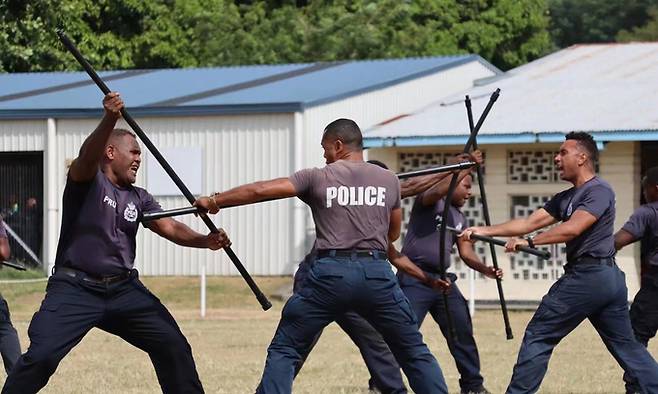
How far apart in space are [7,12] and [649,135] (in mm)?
10962

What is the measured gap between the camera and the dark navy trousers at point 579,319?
35.6 ft

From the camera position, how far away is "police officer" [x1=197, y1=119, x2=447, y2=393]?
31.6 ft

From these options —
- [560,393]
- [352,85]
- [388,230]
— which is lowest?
[560,393]

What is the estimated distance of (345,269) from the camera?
31.6 feet

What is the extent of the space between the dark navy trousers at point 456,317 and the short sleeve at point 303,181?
3.29 m

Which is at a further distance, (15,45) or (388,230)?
(15,45)

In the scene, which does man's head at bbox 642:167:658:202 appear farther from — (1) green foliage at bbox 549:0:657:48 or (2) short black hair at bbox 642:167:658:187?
(1) green foliage at bbox 549:0:657:48

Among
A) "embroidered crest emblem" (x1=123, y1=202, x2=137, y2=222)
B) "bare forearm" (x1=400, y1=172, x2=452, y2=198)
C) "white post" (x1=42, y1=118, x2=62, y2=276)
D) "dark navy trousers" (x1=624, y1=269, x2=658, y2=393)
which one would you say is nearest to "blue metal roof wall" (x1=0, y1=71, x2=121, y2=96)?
"white post" (x1=42, y1=118, x2=62, y2=276)

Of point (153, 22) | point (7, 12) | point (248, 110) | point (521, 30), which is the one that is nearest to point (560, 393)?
point (7, 12)

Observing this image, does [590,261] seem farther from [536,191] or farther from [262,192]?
[536,191]

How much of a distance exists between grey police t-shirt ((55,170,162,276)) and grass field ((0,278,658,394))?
3744 millimetres

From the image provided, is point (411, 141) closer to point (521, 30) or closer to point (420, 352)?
point (420, 352)

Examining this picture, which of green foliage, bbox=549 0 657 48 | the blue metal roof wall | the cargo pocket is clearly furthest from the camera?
green foliage, bbox=549 0 657 48

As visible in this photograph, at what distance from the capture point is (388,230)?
1006 cm
